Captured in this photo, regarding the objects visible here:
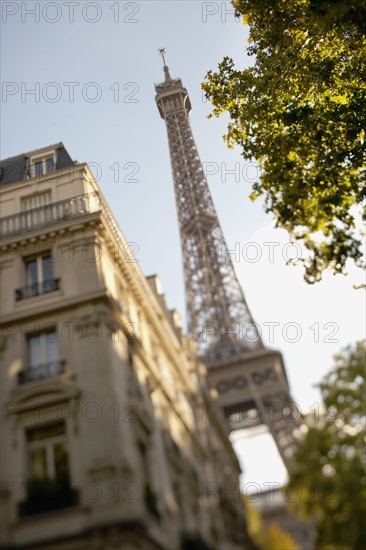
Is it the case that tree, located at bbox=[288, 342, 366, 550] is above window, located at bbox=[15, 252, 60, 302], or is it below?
below

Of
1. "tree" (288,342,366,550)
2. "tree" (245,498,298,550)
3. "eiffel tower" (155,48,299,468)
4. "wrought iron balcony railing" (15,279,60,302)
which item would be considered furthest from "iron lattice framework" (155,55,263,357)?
"wrought iron balcony railing" (15,279,60,302)

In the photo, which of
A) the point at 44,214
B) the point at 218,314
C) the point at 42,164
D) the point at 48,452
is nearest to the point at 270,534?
the point at 218,314

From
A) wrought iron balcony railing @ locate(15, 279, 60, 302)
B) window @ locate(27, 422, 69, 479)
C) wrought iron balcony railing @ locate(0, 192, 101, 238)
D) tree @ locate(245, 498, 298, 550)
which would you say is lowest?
window @ locate(27, 422, 69, 479)

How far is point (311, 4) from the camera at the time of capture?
1766cm

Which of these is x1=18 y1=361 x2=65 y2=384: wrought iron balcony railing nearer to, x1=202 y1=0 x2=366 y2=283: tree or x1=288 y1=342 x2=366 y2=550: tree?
x1=202 y1=0 x2=366 y2=283: tree

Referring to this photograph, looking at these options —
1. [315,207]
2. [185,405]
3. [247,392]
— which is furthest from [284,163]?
[247,392]

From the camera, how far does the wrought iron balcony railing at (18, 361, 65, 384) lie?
17016mm

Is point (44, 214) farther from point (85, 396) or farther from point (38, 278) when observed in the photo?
point (85, 396)

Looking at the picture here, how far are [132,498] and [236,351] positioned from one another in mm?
41063

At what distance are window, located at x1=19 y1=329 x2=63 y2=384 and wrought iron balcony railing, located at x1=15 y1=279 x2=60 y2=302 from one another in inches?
51.5

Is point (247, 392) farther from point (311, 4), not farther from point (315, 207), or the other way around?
point (311, 4)

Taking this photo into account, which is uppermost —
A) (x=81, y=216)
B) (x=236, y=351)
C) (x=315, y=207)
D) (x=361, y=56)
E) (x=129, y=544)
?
(x=236, y=351)

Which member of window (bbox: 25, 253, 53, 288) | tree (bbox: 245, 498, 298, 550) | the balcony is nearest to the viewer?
the balcony

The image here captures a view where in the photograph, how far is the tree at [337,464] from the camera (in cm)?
2459
